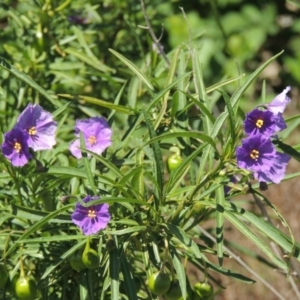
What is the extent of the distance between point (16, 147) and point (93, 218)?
21 cm

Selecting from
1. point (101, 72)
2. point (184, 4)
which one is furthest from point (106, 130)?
point (184, 4)


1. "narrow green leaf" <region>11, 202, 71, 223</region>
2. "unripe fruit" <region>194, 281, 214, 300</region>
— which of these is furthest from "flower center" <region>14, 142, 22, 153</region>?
"unripe fruit" <region>194, 281, 214, 300</region>

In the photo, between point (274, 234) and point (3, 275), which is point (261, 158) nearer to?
point (274, 234)

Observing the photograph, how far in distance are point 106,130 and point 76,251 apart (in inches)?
10.4

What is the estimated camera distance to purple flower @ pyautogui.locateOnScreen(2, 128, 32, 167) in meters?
1.54

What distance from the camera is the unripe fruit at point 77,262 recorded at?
1605 mm

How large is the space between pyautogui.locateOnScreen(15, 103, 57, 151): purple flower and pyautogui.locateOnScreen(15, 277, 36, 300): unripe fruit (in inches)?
11.4

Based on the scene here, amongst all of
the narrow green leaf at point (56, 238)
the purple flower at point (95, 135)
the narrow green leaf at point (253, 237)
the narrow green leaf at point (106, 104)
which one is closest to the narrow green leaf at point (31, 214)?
the narrow green leaf at point (56, 238)

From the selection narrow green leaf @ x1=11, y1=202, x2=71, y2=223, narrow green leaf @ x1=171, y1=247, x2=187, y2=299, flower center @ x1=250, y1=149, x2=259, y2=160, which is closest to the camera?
flower center @ x1=250, y1=149, x2=259, y2=160

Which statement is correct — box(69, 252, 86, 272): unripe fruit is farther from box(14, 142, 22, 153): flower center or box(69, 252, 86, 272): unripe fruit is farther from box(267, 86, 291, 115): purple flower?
box(267, 86, 291, 115): purple flower

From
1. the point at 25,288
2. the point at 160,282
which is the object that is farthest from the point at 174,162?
the point at 25,288

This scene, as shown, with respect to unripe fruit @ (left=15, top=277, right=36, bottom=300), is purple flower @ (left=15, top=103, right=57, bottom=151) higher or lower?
higher

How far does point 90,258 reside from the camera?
5.11 feet

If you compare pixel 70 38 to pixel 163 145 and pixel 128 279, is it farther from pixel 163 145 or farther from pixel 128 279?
pixel 128 279
